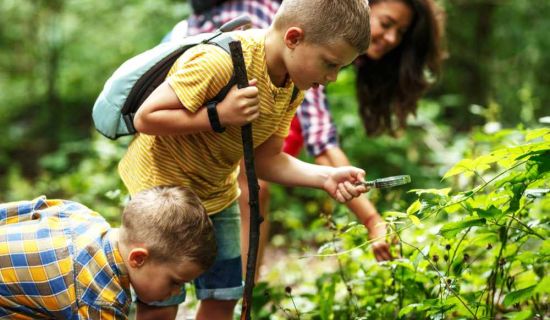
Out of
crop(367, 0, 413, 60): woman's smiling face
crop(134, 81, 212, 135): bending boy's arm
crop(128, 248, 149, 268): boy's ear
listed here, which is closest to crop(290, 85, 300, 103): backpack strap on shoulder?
crop(134, 81, 212, 135): bending boy's arm

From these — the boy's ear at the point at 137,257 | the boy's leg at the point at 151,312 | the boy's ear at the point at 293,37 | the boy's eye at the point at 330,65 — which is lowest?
the boy's leg at the point at 151,312

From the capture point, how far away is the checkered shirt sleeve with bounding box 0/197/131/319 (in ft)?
7.33

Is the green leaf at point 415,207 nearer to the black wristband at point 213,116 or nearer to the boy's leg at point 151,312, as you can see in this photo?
the black wristband at point 213,116

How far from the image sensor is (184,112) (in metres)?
2.27

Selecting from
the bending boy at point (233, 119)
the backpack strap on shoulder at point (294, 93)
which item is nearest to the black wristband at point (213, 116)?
the bending boy at point (233, 119)

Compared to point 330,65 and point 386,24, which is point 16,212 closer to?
point 330,65

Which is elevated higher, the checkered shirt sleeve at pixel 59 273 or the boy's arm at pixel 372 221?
the checkered shirt sleeve at pixel 59 273

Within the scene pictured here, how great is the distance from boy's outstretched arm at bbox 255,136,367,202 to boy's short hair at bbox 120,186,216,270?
0.53 m

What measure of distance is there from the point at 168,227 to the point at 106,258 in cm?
23

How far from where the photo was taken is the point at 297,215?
610 cm

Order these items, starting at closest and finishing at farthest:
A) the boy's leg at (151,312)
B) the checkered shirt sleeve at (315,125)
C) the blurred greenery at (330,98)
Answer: the boy's leg at (151,312) < the checkered shirt sleeve at (315,125) < the blurred greenery at (330,98)

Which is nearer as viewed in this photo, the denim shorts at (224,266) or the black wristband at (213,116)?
the black wristband at (213,116)

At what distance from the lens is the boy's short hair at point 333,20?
227cm

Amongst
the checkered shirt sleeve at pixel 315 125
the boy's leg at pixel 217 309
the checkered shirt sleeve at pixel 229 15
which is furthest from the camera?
the checkered shirt sleeve at pixel 315 125
